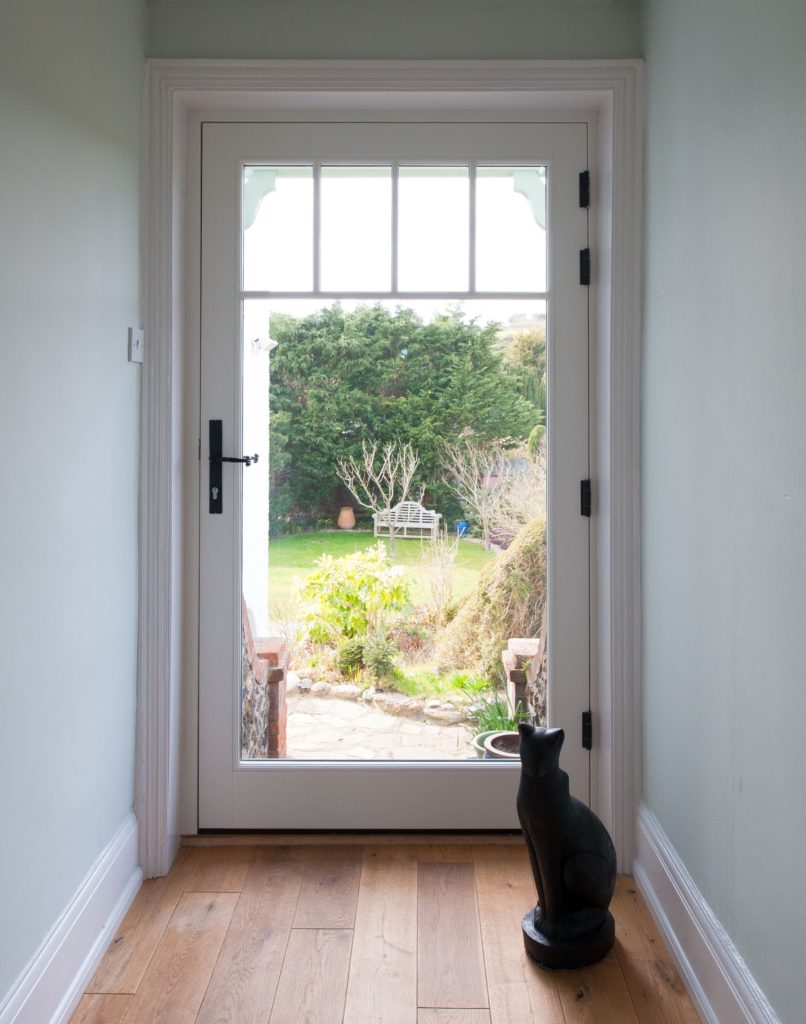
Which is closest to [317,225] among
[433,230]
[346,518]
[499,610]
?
[433,230]

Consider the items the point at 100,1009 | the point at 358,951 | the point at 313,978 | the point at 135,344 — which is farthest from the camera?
the point at 135,344

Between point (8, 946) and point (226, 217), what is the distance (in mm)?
1886

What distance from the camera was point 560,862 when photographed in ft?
6.13

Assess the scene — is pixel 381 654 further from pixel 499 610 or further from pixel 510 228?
pixel 510 228

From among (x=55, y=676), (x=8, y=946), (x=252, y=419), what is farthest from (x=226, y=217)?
(x=8, y=946)

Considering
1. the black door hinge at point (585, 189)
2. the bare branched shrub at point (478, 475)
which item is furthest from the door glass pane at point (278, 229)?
the black door hinge at point (585, 189)

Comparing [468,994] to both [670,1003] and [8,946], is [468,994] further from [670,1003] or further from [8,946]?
[8,946]

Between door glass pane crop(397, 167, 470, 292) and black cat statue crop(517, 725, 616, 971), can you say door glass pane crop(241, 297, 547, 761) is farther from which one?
black cat statue crop(517, 725, 616, 971)

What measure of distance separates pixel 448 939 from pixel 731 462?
1255mm

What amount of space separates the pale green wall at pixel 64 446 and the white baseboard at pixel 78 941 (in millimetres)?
35

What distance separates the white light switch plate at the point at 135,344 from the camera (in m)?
2.24

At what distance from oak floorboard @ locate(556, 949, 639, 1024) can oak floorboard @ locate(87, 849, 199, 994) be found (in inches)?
35.6

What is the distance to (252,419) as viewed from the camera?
254cm

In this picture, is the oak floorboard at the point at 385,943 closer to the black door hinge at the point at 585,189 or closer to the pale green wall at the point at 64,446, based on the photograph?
the pale green wall at the point at 64,446
